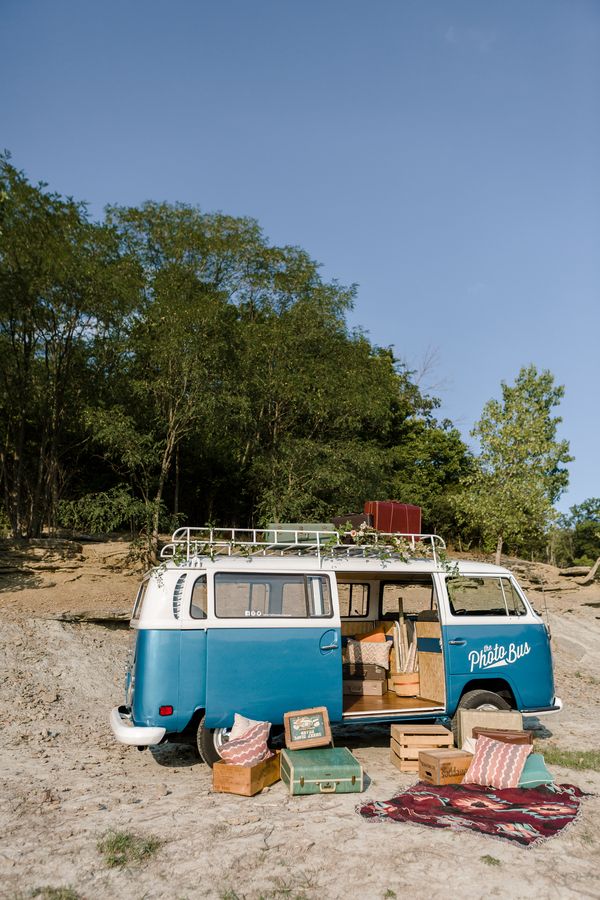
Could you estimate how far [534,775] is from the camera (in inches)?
269

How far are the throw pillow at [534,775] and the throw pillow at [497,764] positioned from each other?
0.08 m

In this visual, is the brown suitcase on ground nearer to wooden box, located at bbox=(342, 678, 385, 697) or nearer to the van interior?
the van interior

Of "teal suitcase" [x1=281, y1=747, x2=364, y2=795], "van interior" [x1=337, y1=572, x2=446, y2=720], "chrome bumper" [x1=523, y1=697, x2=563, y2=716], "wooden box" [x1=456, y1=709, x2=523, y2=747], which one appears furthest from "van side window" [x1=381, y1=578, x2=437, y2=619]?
"teal suitcase" [x1=281, y1=747, x2=364, y2=795]

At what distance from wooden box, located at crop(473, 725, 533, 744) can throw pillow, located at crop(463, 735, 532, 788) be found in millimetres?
347

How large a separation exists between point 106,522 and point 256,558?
12.5m

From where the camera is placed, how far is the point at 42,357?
2066cm

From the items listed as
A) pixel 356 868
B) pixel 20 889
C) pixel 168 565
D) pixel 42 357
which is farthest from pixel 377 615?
pixel 42 357

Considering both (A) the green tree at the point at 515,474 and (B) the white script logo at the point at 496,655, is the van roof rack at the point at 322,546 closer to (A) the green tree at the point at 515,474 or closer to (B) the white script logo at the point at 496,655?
(B) the white script logo at the point at 496,655

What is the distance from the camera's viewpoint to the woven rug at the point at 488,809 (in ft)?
18.3

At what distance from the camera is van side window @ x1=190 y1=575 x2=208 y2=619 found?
738cm

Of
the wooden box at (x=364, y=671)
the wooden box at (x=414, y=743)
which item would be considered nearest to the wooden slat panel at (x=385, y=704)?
the wooden box at (x=364, y=671)

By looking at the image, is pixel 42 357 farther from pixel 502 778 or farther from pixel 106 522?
pixel 502 778

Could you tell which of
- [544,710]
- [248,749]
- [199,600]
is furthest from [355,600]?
[248,749]

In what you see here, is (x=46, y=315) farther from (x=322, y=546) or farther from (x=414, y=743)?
(x=414, y=743)
